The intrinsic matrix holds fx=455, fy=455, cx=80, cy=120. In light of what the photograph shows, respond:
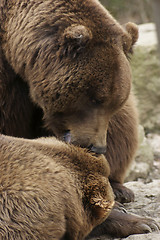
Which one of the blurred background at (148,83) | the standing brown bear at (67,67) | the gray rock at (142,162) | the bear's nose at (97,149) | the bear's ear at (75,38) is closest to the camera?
the bear's nose at (97,149)

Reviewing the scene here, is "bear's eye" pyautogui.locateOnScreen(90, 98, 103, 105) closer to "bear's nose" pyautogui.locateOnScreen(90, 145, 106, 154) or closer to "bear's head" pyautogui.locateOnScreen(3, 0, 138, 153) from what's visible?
"bear's head" pyautogui.locateOnScreen(3, 0, 138, 153)

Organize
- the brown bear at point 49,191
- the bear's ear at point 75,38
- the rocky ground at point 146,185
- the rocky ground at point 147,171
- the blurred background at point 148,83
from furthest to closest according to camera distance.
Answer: the blurred background at point 148,83
the rocky ground at point 147,171
the rocky ground at point 146,185
the bear's ear at point 75,38
the brown bear at point 49,191

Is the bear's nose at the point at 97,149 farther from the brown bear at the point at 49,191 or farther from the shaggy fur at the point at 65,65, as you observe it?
the brown bear at the point at 49,191

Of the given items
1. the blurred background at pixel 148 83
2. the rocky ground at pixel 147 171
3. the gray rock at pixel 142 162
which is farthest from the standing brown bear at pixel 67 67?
the blurred background at pixel 148 83

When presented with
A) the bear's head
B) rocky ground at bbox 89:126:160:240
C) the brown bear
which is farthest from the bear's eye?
rocky ground at bbox 89:126:160:240

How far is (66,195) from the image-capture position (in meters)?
2.97

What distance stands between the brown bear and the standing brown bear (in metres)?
0.67

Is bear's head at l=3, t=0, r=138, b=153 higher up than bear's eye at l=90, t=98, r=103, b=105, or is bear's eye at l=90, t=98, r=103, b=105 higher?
bear's head at l=3, t=0, r=138, b=153

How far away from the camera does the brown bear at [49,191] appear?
2.85 m

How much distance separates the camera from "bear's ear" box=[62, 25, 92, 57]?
12.8 ft

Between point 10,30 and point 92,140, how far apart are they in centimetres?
125

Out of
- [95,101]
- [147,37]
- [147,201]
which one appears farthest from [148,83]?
[95,101]

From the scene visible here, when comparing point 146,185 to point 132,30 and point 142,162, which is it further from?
point 142,162

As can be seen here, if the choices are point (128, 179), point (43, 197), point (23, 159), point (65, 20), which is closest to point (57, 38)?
point (65, 20)
